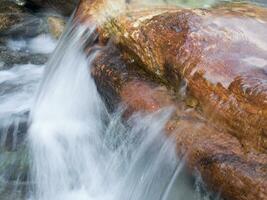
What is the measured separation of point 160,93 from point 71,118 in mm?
1722

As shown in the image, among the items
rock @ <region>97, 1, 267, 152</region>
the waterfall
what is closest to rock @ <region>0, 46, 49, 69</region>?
the waterfall

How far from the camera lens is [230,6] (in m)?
5.38

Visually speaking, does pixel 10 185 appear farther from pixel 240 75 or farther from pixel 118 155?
pixel 240 75

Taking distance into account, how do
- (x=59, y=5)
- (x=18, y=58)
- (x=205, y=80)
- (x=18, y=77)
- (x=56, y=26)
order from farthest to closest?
(x=59, y=5) → (x=56, y=26) → (x=18, y=58) → (x=18, y=77) → (x=205, y=80)

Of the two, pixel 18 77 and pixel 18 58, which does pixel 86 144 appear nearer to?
pixel 18 77

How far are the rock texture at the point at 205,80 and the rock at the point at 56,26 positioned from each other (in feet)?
12.4

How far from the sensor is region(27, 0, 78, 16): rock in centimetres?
940

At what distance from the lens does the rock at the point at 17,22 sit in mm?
8997

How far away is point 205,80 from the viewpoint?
402cm

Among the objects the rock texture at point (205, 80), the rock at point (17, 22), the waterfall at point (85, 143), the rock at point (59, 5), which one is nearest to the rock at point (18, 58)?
the rock at point (17, 22)

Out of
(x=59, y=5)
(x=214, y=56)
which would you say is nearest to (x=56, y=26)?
(x=59, y=5)

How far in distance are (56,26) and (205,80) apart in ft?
18.9

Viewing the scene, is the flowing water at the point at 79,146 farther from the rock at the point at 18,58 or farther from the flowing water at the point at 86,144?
the rock at the point at 18,58

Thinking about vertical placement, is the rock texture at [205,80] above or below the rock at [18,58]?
above
